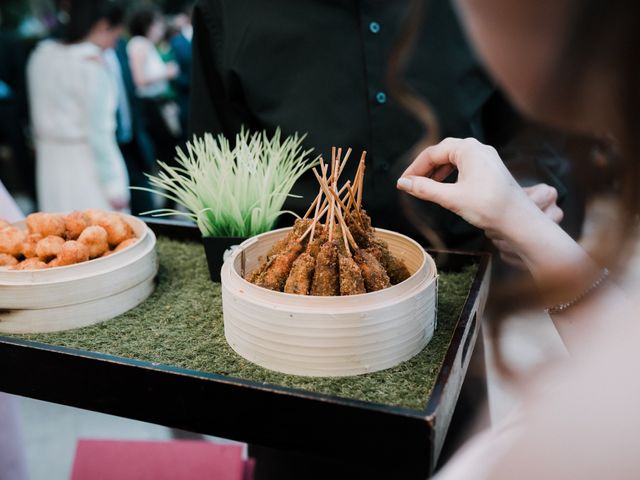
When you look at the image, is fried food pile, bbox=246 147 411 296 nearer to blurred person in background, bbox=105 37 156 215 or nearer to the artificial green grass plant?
the artificial green grass plant

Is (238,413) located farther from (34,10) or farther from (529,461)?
(34,10)

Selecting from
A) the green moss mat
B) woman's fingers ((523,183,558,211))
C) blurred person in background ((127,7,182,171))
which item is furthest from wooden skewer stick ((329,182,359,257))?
blurred person in background ((127,7,182,171))

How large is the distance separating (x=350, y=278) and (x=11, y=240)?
35.0 inches

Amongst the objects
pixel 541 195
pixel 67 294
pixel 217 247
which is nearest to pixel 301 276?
pixel 217 247

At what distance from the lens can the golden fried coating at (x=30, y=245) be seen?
4.93 ft

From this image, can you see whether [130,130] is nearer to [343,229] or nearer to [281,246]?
[281,246]

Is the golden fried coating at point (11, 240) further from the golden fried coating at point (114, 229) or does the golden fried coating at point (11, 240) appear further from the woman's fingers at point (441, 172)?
the woman's fingers at point (441, 172)

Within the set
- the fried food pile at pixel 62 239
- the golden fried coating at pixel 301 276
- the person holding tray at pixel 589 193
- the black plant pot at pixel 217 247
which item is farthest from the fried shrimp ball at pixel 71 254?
the person holding tray at pixel 589 193

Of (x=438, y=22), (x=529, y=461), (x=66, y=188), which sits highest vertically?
(x=438, y=22)

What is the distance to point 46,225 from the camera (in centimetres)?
156

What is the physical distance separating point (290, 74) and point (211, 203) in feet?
1.77

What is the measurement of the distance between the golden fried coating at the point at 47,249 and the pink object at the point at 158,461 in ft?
1.57

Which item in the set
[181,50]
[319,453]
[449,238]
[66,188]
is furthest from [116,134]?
[319,453]

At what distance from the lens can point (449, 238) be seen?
1.87 metres
